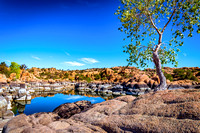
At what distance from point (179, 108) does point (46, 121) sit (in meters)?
4.89

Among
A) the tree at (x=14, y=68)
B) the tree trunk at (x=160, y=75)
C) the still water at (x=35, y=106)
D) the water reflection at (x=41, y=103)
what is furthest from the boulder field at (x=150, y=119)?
the tree at (x=14, y=68)

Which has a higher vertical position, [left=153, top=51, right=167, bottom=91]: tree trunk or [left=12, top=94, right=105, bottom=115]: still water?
[left=153, top=51, right=167, bottom=91]: tree trunk

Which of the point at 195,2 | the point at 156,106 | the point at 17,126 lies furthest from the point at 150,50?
the point at 17,126

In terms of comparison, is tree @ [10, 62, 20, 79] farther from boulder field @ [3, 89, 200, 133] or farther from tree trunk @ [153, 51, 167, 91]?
tree trunk @ [153, 51, 167, 91]

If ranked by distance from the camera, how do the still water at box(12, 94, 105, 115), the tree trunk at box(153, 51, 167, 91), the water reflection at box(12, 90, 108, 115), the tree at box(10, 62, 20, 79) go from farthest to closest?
the tree at box(10, 62, 20, 79) → the water reflection at box(12, 90, 108, 115) → the still water at box(12, 94, 105, 115) → the tree trunk at box(153, 51, 167, 91)

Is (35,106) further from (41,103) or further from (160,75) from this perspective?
(160,75)

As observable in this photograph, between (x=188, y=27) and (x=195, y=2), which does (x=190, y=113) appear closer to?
(x=188, y=27)

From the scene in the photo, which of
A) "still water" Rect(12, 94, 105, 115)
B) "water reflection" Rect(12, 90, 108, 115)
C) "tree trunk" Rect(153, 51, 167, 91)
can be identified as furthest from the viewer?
"water reflection" Rect(12, 90, 108, 115)

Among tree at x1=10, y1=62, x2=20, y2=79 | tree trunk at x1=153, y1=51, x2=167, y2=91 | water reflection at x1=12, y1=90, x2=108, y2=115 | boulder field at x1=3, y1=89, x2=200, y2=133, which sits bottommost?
water reflection at x1=12, y1=90, x2=108, y2=115

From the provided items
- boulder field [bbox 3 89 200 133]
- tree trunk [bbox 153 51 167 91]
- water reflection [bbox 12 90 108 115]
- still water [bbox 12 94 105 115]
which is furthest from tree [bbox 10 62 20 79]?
tree trunk [bbox 153 51 167 91]

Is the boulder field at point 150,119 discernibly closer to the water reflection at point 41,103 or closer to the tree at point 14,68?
the water reflection at point 41,103

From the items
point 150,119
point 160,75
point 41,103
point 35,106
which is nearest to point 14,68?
point 41,103

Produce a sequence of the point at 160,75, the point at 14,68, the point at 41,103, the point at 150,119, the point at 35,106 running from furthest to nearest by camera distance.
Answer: the point at 14,68 → the point at 41,103 → the point at 35,106 → the point at 160,75 → the point at 150,119

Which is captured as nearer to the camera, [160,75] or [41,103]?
[160,75]
